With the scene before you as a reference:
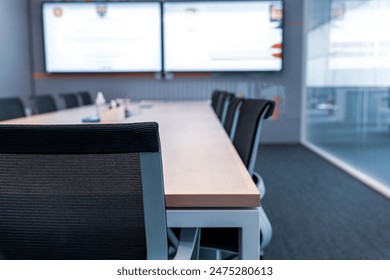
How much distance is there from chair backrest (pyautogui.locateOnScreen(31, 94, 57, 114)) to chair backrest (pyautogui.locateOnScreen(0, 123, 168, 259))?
130 inches

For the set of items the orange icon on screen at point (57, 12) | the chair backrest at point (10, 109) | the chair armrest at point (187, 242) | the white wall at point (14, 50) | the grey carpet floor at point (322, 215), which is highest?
the orange icon on screen at point (57, 12)

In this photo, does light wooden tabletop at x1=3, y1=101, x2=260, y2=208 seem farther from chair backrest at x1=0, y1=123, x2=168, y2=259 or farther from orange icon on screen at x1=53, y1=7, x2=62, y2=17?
orange icon on screen at x1=53, y1=7, x2=62, y2=17

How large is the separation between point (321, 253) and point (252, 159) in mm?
1184

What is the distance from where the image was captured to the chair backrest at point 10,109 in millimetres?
3287

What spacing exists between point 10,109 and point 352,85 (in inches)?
141

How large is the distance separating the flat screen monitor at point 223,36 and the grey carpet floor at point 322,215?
2.41 m

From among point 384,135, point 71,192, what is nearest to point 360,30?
point 384,135

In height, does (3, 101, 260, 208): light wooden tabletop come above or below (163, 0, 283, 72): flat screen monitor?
below

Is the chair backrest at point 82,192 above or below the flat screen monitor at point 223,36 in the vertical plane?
below

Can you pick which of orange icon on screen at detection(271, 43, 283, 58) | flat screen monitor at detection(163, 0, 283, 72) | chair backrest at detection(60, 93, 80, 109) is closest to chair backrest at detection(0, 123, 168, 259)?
chair backrest at detection(60, 93, 80, 109)

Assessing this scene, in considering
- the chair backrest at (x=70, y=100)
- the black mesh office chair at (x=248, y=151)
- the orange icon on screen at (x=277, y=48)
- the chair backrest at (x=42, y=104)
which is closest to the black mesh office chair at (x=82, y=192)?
the black mesh office chair at (x=248, y=151)

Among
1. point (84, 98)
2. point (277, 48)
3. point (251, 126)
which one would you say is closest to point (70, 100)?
point (84, 98)

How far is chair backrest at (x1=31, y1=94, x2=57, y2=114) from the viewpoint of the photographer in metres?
4.04

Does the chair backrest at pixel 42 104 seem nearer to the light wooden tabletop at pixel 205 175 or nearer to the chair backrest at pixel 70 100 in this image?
the chair backrest at pixel 70 100
